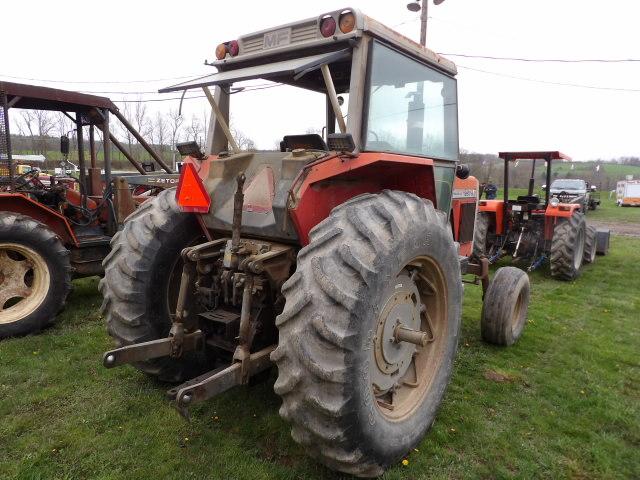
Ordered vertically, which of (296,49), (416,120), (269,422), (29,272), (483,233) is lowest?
(269,422)

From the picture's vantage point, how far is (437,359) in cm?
302

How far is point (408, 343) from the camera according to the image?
2.83m

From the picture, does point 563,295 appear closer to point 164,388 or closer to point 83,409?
point 164,388

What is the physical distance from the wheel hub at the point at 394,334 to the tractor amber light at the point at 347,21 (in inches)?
58.2

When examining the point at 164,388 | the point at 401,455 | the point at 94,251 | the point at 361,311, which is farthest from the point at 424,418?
the point at 94,251

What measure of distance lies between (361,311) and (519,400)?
2.11 metres

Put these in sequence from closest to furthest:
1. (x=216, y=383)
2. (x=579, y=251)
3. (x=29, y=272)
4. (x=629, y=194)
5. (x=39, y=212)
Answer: (x=216, y=383) → (x=29, y=272) → (x=39, y=212) → (x=579, y=251) → (x=629, y=194)

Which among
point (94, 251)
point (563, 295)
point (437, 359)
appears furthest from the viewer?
point (563, 295)

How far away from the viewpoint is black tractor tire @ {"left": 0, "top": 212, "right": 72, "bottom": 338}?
458cm

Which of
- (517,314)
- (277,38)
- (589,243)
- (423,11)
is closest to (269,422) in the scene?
(277,38)

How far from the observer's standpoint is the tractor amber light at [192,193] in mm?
2963

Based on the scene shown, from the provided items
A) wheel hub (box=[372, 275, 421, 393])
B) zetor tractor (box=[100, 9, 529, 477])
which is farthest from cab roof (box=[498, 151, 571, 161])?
wheel hub (box=[372, 275, 421, 393])

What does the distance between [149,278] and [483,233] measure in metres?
6.56

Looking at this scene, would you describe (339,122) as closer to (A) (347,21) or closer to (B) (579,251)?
(A) (347,21)
